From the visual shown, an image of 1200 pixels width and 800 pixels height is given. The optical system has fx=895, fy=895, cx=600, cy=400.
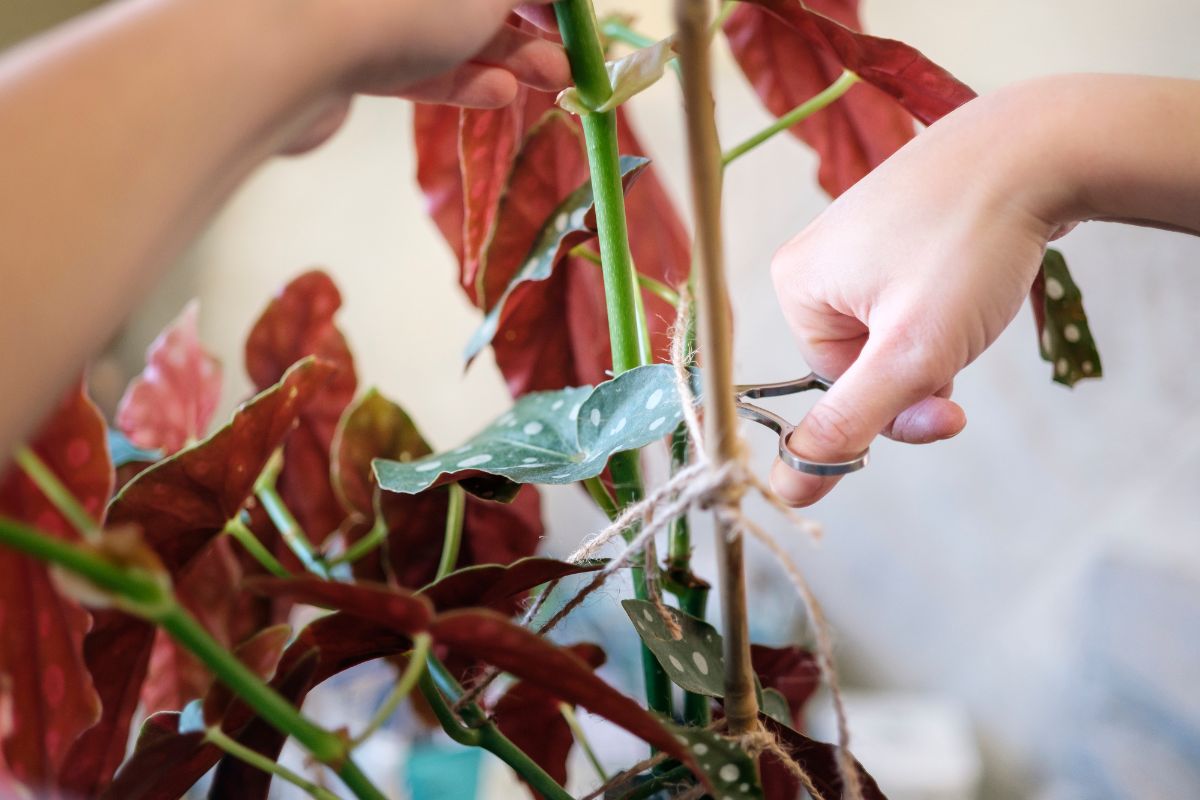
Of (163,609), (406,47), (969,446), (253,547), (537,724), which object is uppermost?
(406,47)

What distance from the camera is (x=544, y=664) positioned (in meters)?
0.27

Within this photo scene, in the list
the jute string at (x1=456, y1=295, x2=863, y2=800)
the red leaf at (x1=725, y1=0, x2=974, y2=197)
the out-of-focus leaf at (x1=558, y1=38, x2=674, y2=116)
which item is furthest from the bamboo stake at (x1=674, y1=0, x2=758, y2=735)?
the red leaf at (x1=725, y1=0, x2=974, y2=197)

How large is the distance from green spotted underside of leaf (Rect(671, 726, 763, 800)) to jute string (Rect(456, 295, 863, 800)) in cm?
1

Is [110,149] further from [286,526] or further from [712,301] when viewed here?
[286,526]

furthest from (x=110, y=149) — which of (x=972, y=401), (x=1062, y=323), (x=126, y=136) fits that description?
(x=972, y=401)

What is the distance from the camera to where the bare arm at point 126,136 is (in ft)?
0.60

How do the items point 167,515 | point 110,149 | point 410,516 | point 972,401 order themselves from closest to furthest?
point 110,149 < point 167,515 < point 410,516 < point 972,401

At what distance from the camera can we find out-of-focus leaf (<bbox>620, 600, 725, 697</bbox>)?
12.8 inches

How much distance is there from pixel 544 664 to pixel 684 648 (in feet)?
0.31

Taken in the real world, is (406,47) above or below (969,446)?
above

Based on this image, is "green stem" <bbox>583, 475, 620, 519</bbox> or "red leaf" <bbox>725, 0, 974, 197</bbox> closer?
"green stem" <bbox>583, 475, 620, 519</bbox>

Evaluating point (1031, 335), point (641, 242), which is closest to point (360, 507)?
point (641, 242)

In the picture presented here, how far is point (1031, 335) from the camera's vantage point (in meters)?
1.37

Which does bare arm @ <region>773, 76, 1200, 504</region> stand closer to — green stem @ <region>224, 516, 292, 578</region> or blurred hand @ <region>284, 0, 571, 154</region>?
blurred hand @ <region>284, 0, 571, 154</region>
